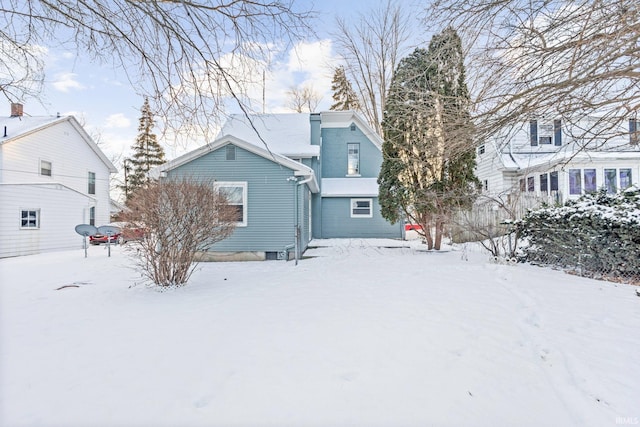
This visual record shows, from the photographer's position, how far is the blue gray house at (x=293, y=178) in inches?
396

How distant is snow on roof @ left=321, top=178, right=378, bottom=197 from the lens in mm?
15945

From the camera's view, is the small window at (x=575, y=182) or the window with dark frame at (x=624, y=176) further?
the small window at (x=575, y=182)

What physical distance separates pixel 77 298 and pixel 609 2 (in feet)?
29.0

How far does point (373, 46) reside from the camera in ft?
44.7

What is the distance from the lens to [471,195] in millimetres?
9883

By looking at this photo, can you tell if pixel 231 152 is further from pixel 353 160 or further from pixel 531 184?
pixel 531 184

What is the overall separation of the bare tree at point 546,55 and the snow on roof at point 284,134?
10.7m

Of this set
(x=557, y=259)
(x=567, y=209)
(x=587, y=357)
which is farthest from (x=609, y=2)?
(x=557, y=259)

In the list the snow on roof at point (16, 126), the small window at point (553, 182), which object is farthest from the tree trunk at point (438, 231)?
the snow on roof at point (16, 126)

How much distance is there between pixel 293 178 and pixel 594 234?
297 inches

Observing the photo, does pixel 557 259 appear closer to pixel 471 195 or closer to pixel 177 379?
pixel 471 195

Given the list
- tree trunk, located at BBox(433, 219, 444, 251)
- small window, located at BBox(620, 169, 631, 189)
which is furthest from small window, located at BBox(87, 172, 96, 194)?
small window, located at BBox(620, 169, 631, 189)

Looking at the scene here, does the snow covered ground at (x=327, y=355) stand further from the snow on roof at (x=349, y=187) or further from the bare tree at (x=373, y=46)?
the snow on roof at (x=349, y=187)

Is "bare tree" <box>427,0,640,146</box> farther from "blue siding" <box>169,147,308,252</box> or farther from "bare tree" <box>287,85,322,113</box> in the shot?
"bare tree" <box>287,85,322,113</box>
